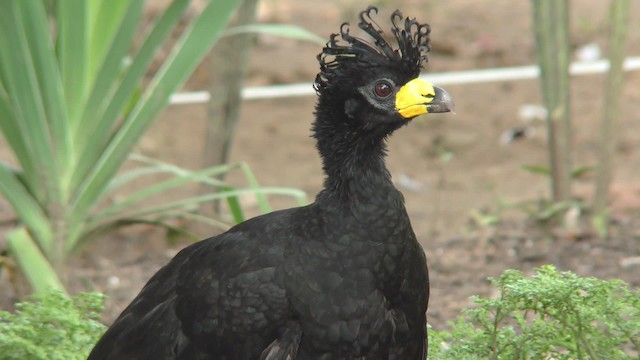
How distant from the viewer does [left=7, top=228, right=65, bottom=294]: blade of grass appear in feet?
12.7

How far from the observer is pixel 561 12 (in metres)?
5.15

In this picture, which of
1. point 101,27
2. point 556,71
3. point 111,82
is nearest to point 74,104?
point 111,82

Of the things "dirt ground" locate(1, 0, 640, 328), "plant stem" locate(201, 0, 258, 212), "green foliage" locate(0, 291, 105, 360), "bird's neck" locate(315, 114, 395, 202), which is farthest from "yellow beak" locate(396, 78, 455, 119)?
"plant stem" locate(201, 0, 258, 212)

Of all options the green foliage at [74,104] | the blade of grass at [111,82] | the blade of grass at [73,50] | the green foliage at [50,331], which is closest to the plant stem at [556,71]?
the green foliage at [74,104]

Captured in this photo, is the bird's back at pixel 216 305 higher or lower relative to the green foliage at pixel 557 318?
higher

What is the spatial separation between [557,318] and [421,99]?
67 cm

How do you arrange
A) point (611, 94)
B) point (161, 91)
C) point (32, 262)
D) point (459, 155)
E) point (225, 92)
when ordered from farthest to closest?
point (459, 155), point (225, 92), point (611, 94), point (161, 91), point (32, 262)

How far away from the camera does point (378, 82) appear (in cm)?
300

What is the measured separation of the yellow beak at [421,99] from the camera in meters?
2.97

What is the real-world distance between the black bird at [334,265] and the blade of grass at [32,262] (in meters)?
0.82

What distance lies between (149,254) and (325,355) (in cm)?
302

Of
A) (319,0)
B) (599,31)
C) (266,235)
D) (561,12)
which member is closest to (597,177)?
(561,12)

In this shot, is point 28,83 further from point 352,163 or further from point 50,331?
point 352,163

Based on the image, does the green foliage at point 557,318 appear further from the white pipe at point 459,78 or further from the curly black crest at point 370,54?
the white pipe at point 459,78
